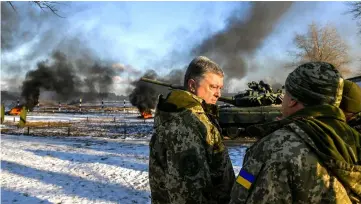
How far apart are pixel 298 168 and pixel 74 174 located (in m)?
7.12

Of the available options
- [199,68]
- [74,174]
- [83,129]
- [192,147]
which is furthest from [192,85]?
[83,129]

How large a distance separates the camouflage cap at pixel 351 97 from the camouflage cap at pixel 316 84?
0.80 meters

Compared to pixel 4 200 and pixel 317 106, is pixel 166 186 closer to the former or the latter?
pixel 317 106

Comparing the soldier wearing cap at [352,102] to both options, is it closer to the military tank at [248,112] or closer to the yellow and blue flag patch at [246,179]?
the yellow and blue flag patch at [246,179]

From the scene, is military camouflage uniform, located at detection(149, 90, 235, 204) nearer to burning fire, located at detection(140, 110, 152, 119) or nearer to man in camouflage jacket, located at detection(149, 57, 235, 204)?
man in camouflage jacket, located at detection(149, 57, 235, 204)

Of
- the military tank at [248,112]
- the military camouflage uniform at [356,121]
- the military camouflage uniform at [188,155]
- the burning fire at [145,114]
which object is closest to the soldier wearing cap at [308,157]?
the military camouflage uniform at [188,155]

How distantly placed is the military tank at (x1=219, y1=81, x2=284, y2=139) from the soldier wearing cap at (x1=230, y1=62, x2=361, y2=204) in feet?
42.9

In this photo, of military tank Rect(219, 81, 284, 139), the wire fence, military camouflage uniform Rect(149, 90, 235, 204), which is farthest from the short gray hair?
the wire fence

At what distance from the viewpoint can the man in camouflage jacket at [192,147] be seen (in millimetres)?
2006

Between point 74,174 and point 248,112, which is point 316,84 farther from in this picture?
point 248,112

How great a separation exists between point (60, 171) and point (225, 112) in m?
8.41

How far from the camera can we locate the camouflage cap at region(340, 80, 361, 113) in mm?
2281

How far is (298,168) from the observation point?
140cm

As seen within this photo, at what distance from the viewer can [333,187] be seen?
1.44 m
